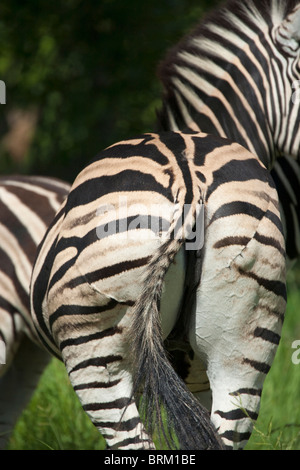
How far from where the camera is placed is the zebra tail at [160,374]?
2.14m

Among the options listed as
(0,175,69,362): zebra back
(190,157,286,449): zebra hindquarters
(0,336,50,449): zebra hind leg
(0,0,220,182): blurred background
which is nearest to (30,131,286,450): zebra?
(190,157,286,449): zebra hindquarters

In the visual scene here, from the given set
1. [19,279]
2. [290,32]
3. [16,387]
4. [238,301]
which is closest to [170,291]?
[238,301]

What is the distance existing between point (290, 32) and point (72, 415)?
270cm

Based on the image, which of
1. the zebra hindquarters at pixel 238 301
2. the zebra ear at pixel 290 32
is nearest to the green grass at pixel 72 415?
the zebra hindquarters at pixel 238 301

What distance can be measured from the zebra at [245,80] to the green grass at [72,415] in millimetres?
1613

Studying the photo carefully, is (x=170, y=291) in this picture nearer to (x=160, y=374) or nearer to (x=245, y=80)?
(x=160, y=374)

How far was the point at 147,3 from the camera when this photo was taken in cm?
773

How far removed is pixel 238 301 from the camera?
2199 mm

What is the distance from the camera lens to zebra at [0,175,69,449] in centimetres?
317

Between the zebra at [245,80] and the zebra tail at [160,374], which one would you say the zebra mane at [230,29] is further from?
the zebra tail at [160,374]

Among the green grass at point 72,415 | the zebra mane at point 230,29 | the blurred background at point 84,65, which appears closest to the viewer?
the zebra mane at point 230,29

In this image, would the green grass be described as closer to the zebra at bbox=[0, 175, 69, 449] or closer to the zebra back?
the zebra at bbox=[0, 175, 69, 449]

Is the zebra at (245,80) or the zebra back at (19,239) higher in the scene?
the zebra at (245,80)
